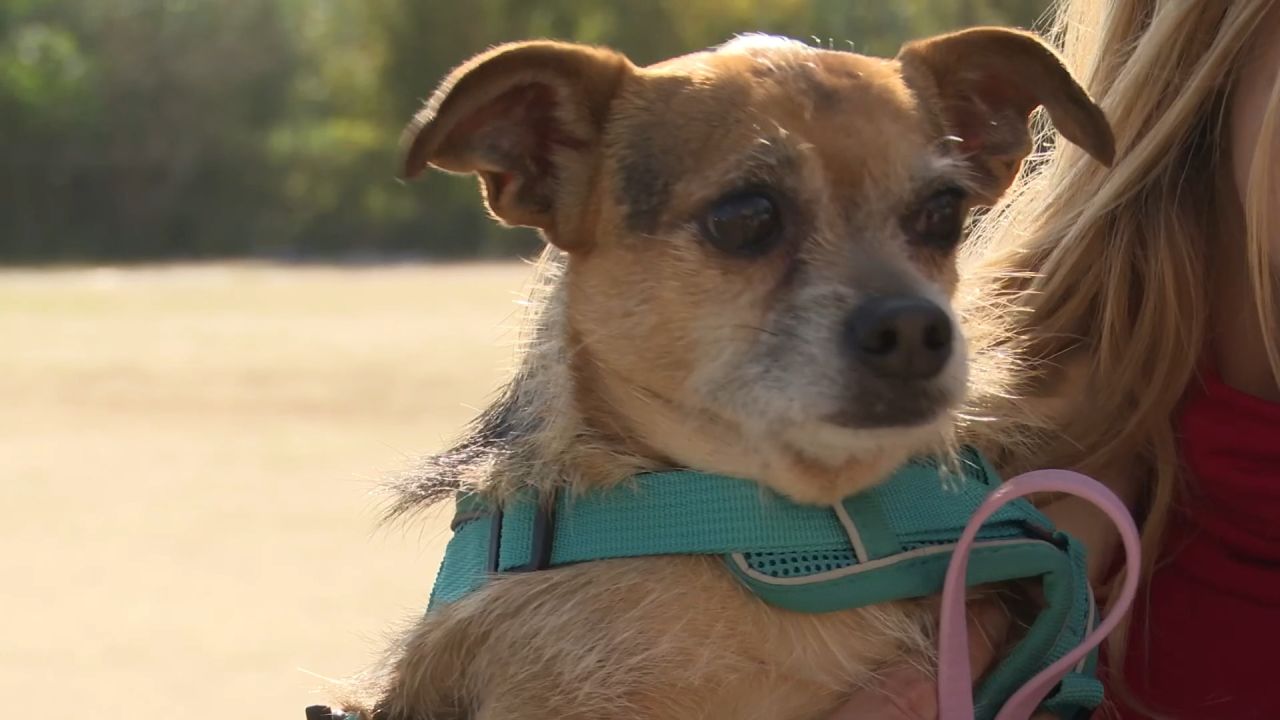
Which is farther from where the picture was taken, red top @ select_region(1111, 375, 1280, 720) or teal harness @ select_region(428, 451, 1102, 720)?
red top @ select_region(1111, 375, 1280, 720)

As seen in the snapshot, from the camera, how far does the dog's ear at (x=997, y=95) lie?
281 centimetres

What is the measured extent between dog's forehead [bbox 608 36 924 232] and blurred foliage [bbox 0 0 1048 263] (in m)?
27.1

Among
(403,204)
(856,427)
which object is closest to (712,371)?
(856,427)

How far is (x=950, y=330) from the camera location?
2.51 m

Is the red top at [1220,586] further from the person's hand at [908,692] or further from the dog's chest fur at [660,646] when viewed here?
the dog's chest fur at [660,646]

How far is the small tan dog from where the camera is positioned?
250 cm

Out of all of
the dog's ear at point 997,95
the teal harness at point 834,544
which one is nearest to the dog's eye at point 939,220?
the dog's ear at point 997,95

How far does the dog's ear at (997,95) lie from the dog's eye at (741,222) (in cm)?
51

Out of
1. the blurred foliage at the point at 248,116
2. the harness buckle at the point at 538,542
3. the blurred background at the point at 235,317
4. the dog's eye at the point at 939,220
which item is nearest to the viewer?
the harness buckle at the point at 538,542

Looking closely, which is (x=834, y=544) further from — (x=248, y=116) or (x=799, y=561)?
(x=248, y=116)

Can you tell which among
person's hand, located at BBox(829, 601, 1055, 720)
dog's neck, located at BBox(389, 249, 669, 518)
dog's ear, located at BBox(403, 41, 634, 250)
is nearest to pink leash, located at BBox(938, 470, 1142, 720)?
person's hand, located at BBox(829, 601, 1055, 720)

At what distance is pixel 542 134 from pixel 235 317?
16.5 meters

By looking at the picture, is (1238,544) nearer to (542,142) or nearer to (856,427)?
(856,427)

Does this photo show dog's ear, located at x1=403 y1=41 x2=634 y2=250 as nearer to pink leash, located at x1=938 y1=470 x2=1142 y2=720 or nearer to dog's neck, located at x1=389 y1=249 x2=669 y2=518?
dog's neck, located at x1=389 y1=249 x2=669 y2=518
